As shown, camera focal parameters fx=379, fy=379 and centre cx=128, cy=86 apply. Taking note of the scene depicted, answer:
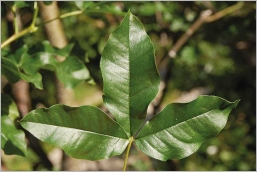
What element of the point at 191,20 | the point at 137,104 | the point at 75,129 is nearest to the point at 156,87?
the point at 137,104

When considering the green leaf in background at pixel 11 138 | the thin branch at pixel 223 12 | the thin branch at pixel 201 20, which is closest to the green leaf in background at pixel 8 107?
the green leaf in background at pixel 11 138

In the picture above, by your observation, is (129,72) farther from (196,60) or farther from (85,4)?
(196,60)

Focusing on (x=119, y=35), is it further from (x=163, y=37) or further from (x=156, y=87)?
(x=163, y=37)

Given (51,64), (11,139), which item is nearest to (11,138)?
(11,139)

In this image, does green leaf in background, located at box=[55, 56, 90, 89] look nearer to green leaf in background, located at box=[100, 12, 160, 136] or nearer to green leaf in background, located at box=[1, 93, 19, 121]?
green leaf in background, located at box=[1, 93, 19, 121]

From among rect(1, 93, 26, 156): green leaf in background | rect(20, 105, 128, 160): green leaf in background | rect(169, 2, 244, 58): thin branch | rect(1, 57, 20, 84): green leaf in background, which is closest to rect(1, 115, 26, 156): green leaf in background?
rect(1, 93, 26, 156): green leaf in background

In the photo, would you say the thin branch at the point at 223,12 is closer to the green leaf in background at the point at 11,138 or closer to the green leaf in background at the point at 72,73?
the green leaf in background at the point at 72,73
